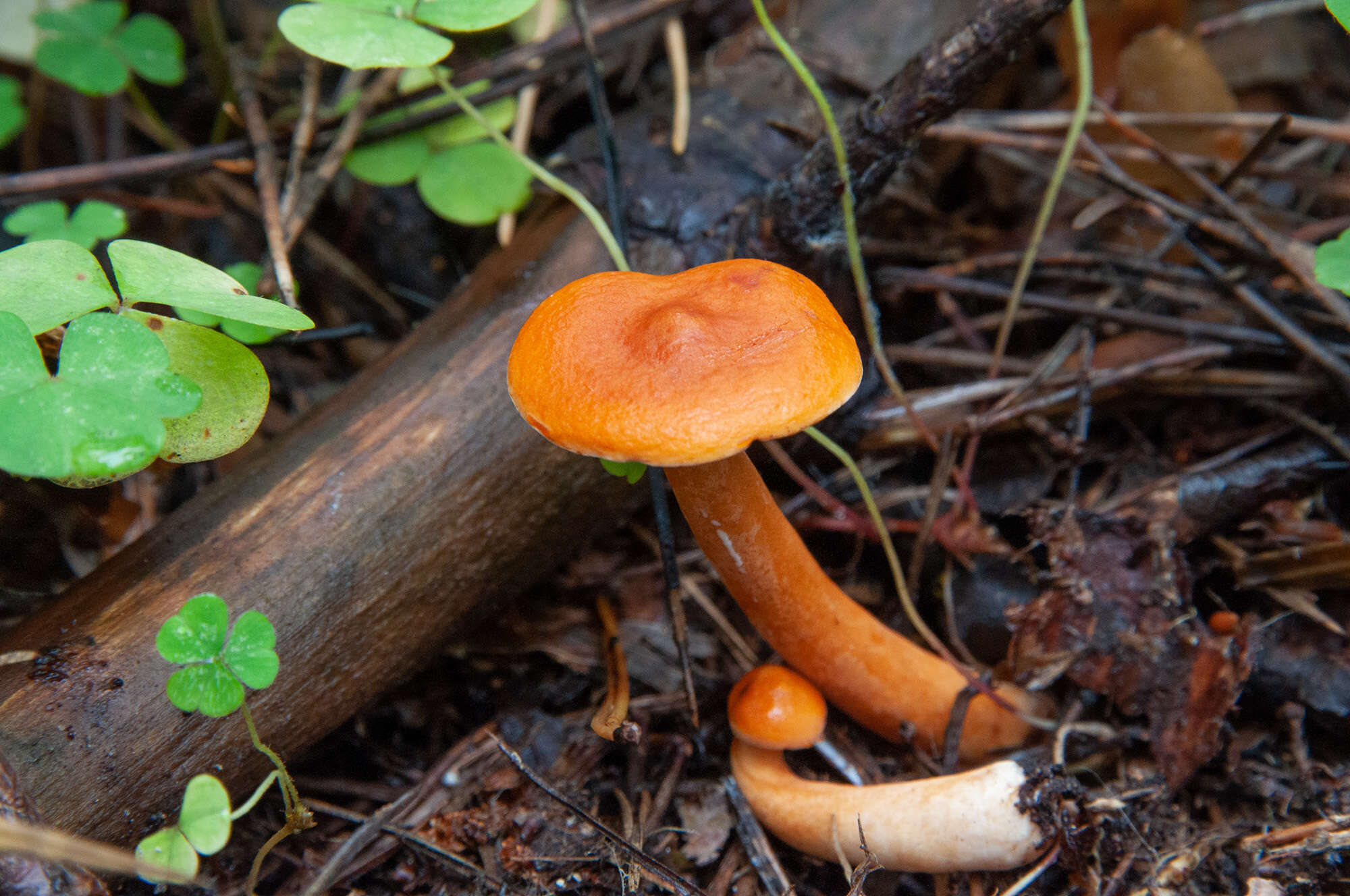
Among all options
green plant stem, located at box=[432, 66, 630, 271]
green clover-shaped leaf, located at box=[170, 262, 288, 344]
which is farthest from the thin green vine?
green plant stem, located at box=[432, 66, 630, 271]

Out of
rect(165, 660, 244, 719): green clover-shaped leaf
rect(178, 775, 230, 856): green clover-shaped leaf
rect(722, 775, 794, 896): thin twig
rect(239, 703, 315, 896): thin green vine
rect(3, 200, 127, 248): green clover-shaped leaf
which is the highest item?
rect(3, 200, 127, 248): green clover-shaped leaf

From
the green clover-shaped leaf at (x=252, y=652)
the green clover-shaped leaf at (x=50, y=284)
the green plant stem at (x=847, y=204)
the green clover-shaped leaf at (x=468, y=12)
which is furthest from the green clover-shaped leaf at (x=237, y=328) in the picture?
the green plant stem at (x=847, y=204)

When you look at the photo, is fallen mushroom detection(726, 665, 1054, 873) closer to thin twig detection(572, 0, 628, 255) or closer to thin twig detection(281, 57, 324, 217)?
thin twig detection(572, 0, 628, 255)

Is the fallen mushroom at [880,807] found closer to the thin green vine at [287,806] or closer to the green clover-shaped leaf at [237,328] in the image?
the thin green vine at [287,806]

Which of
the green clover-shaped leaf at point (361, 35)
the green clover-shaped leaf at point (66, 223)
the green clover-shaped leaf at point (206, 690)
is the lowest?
the green clover-shaped leaf at point (206, 690)

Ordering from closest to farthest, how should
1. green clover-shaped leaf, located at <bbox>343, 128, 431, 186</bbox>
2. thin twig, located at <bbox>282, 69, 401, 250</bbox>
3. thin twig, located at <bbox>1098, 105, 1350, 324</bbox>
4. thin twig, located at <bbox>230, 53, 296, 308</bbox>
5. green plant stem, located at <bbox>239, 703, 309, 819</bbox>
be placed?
1. green plant stem, located at <bbox>239, 703, 309, 819</bbox>
2. thin twig, located at <bbox>230, 53, 296, 308</bbox>
3. thin twig, located at <bbox>1098, 105, 1350, 324</bbox>
4. thin twig, located at <bbox>282, 69, 401, 250</bbox>
5. green clover-shaped leaf, located at <bbox>343, 128, 431, 186</bbox>

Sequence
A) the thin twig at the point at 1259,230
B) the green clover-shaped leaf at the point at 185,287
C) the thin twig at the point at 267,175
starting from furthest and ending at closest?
the thin twig at the point at 1259,230 < the thin twig at the point at 267,175 < the green clover-shaped leaf at the point at 185,287

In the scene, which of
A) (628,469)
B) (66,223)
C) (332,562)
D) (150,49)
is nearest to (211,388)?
(332,562)
